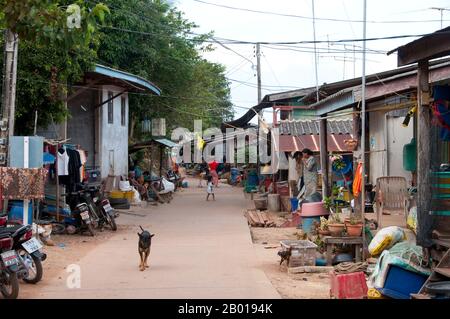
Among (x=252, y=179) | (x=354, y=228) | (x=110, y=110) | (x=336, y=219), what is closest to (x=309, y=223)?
(x=336, y=219)

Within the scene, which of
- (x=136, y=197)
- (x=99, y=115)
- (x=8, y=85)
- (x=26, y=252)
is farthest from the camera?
(x=136, y=197)

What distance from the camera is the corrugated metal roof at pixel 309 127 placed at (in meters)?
18.8

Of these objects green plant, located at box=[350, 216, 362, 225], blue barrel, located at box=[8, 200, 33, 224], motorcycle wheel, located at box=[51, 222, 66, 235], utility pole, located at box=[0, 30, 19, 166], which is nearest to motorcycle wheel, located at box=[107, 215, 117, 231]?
motorcycle wheel, located at box=[51, 222, 66, 235]

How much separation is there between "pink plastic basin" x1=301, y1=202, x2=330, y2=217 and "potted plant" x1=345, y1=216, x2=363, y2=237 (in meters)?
2.63

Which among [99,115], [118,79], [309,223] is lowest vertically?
[309,223]

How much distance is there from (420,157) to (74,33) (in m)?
4.30

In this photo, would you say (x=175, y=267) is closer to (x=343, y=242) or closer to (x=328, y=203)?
(x=343, y=242)

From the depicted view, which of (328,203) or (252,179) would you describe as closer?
(328,203)

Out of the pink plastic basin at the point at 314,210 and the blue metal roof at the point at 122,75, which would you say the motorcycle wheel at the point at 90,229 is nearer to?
the blue metal roof at the point at 122,75

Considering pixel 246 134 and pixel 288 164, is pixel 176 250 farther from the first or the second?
pixel 246 134

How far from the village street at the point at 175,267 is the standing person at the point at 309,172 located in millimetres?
1991

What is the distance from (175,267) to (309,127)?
10185 mm

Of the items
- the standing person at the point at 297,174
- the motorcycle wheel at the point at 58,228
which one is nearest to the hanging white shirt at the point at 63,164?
the motorcycle wheel at the point at 58,228

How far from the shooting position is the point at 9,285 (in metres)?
7.66
